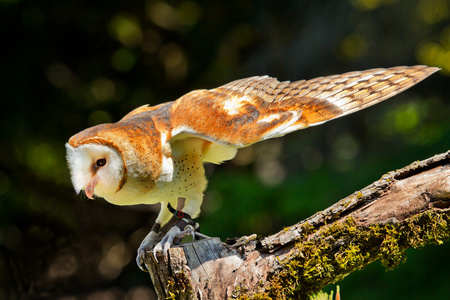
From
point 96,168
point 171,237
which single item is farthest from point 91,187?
point 171,237

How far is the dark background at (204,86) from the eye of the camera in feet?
9.16

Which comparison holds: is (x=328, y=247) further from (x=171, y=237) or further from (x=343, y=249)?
(x=171, y=237)

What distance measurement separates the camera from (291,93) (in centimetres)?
183

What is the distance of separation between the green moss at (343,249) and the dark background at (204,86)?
1.35m

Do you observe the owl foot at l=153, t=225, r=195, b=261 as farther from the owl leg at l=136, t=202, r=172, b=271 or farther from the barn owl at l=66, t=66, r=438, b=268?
the owl leg at l=136, t=202, r=172, b=271

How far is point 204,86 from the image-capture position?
3.37m

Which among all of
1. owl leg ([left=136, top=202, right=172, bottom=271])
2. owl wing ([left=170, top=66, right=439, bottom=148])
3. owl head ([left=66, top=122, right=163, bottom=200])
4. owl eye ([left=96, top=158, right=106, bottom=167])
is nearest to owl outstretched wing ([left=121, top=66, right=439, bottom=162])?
owl wing ([left=170, top=66, right=439, bottom=148])

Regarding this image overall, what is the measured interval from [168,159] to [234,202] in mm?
1277

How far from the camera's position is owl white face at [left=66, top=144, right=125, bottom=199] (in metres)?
1.47

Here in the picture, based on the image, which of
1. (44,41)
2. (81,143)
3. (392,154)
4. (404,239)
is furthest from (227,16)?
(404,239)

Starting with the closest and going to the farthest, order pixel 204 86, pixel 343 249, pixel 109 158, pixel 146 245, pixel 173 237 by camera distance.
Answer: pixel 343 249, pixel 109 158, pixel 173 237, pixel 146 245, pixel 204 86

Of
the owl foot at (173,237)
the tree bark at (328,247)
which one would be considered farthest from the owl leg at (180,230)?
the tree bark at (328,247)

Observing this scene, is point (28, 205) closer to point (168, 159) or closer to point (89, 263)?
point (89, 263)

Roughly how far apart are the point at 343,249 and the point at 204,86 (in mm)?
2271
